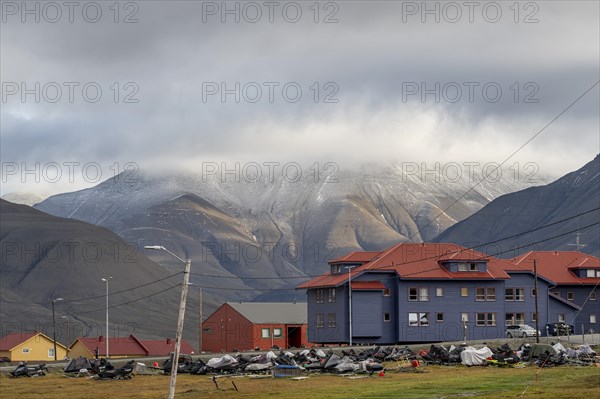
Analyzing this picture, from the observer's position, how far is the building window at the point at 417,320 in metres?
130

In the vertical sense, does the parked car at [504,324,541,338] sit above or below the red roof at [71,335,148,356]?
above

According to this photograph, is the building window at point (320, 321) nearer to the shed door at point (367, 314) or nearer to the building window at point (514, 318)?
the shed door at point (367, 314)

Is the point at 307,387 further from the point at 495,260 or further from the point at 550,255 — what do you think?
the point at 550,255

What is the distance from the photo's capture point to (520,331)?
128875 mm

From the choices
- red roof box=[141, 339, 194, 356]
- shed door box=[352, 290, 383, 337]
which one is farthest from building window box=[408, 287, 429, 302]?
red roof box=[141, 339, 194, 356]

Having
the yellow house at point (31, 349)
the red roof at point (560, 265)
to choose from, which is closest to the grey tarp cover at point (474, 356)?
the red roof at point (560, 265)

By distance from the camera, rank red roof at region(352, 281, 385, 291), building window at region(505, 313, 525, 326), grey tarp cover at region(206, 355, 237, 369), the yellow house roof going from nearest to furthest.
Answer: grey tarp cover at region(206, 355, 237, 369), red roof at region(352, 281, 385, 291), building window at region(505, 313, 525, 326), the yellow house roof

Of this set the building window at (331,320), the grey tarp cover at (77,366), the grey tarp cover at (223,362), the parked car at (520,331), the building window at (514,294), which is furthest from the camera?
the building window at (514,294)

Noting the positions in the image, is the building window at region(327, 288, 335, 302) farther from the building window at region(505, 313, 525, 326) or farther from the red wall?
the red wall

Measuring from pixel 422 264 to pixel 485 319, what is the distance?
1030 cm

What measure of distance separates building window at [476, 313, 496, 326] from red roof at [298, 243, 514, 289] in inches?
188

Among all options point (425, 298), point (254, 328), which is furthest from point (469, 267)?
point (254, 328)

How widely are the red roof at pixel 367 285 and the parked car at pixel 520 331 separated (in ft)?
53.1

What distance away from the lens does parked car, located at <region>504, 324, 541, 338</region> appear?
128 metres
